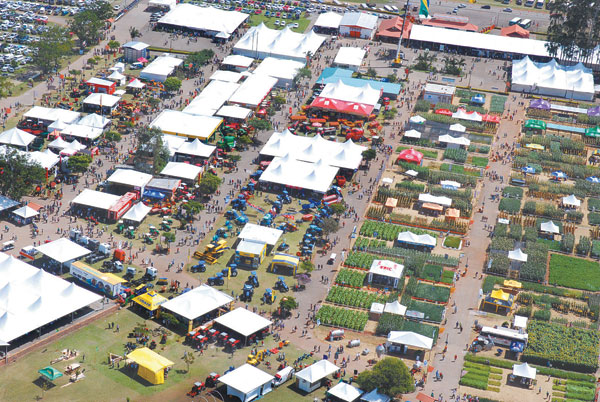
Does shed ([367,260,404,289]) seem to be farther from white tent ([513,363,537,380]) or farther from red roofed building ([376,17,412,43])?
red roofed building ([376,17,412,43])

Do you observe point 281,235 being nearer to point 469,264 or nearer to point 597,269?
point 469,264

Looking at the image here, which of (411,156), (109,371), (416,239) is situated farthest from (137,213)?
(411,156)

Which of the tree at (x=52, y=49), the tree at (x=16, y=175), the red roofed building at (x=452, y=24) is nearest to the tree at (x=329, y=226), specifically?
the tree at (x=16, y=175)

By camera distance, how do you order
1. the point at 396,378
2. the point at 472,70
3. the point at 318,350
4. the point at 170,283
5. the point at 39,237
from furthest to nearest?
the point at 472,70 < the point at 39,237 < the point at 170,283 < the point at 318,350 < the point at 396,378

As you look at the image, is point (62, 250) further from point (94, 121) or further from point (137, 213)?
point (94, 121)

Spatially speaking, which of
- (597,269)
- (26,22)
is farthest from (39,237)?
(26,22)

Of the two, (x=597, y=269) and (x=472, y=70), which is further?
(x=472, y=70)


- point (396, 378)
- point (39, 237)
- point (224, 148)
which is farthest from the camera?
point (224, 148)
